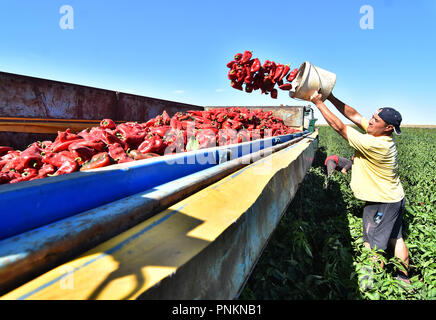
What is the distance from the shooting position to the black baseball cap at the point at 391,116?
2.87m

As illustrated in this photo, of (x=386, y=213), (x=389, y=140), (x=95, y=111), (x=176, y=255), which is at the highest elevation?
(x=95, y=111)

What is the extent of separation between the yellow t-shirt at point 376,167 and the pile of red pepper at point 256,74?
1.74 metres

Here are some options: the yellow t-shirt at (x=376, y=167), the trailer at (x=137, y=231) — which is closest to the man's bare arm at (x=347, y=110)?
the yellow t-shirt at (x=376, y=167)

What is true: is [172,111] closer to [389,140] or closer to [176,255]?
[389,140]

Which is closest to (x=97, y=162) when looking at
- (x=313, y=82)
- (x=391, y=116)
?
(x=313, y=82)

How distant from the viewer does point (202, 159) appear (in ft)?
7.00

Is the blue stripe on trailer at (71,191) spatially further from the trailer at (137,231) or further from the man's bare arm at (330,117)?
the man's bare arm at (330,117)

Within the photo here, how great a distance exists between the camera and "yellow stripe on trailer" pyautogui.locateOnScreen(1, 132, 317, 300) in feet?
2.45

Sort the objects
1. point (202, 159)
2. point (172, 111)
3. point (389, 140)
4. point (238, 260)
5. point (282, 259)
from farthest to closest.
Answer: point (172, 111)
point (389, 140)
point (282, 259)
point (202, 159)
point (238, 260)

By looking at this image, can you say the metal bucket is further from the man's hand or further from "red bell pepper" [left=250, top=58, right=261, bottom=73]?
"red bell pepper" [left=250, top=58, right=261, bottom=73]

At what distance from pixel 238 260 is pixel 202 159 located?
100cm

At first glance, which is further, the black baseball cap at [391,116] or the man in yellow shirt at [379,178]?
the man in yellow shirt at [379,178]

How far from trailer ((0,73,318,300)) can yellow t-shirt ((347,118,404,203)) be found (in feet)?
5.31

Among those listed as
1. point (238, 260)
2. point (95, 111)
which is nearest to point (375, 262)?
point (238, 260)
